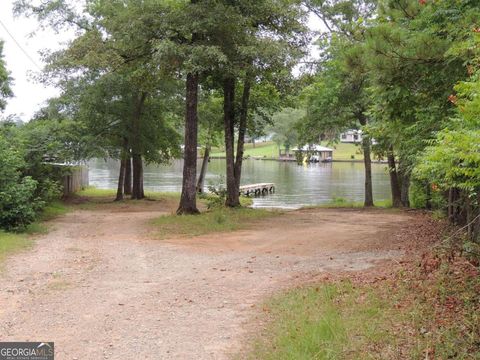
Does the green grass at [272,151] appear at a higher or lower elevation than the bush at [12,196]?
higher

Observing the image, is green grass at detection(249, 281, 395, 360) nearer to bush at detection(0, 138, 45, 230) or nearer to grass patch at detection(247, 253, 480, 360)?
grass patch at detection(247, 253, 480, 360)

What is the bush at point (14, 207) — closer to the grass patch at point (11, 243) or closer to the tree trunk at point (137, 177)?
the grass patch at point (11, 243)

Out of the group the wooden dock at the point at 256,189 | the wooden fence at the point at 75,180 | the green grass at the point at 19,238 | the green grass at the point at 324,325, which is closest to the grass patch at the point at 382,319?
the green grass at the point at 324,325

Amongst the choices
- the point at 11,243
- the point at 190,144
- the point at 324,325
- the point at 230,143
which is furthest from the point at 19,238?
the point at 230,143

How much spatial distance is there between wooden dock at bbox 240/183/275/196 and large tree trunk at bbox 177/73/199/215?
71.7ft

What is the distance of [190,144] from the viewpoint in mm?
16906

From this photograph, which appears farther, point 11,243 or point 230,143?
point 230,143

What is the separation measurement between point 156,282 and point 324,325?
358cm

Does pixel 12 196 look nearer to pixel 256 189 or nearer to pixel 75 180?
pixel 75 180

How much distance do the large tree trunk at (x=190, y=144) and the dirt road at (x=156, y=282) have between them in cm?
254

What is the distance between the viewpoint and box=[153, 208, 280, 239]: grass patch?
46.1 feet

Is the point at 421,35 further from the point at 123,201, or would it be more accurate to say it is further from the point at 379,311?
the point at 123,201

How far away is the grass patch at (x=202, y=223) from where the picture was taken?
1406cm

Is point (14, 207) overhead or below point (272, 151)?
below
